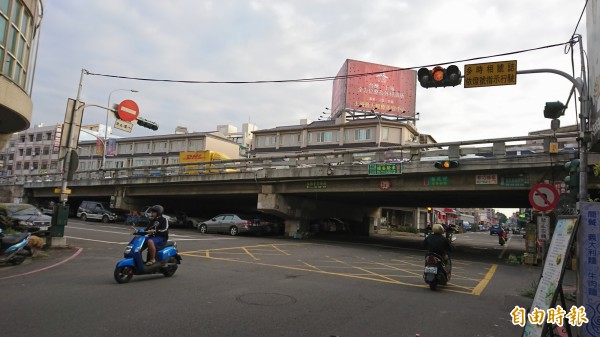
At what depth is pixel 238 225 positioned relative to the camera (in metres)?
26.4

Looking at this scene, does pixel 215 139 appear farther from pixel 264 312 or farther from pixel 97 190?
pixel 264 312

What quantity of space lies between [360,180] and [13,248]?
53.0 feet

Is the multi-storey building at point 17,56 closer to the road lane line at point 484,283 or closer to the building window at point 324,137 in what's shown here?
the road lane line at point 484,283

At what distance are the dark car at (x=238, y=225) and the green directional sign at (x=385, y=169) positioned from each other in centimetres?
905

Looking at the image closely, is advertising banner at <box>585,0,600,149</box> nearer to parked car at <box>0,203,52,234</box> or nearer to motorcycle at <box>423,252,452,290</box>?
motorcycle at <box>423,252,452,290</box>

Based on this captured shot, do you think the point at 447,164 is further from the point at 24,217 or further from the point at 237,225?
the point at 24,217

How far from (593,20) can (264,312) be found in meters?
8.23

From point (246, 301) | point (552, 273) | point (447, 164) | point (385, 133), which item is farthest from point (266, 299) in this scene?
point (385, 133)

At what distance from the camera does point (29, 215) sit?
782 inches

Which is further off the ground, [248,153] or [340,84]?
[340,84]

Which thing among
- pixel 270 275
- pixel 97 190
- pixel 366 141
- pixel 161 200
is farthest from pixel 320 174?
pixel 366 141

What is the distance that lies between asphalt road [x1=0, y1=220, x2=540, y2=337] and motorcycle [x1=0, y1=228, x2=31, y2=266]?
9.9 inches

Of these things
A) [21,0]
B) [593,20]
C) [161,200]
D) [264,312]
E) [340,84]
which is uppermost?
[340,84]

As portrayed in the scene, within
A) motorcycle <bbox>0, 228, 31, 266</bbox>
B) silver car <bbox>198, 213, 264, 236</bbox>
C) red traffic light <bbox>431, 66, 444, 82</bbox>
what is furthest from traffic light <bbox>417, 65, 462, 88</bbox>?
silver car <bbox>198, 213, 264, 236</bbox>
